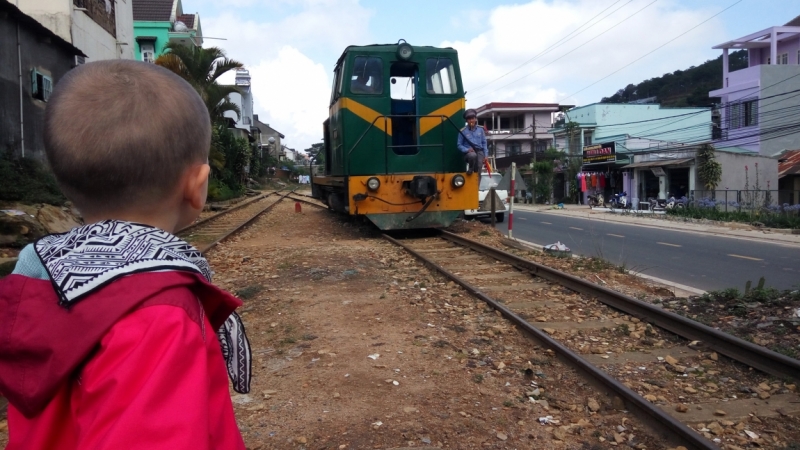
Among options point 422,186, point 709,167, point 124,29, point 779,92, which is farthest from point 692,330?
point 779,92

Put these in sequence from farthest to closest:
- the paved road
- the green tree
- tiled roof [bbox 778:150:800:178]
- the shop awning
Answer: the shop awning < the green tree < tiled roof [bbox 778:150:800:178] < the paved road

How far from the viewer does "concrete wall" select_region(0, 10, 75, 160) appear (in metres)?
12.0

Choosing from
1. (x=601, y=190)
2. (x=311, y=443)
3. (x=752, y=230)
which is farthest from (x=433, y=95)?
(x=601, y=190)

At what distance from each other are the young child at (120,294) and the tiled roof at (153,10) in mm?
39513

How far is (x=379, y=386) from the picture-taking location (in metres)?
4.03

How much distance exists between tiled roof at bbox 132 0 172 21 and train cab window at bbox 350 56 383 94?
29.9m

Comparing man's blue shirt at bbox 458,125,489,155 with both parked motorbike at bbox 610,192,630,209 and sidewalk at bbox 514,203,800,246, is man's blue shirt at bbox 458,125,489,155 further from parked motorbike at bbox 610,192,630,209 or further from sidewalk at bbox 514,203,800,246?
parked motorbike at bbox 610,192,630,209

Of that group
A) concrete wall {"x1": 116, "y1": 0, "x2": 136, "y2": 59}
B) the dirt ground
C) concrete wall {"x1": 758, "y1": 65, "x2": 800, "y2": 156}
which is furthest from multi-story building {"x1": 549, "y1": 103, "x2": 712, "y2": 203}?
the dirt ground

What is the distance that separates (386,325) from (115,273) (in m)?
4.48

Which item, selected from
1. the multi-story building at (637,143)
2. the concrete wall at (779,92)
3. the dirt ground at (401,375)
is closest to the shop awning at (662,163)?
the multi-story building at (637,143)

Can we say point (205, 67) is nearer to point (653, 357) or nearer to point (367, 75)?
point (367, 75)

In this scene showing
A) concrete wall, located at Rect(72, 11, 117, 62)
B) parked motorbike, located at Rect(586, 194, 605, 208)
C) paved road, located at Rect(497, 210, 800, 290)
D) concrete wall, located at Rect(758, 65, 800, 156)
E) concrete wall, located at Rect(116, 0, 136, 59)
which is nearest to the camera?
paved road, located at Rect(497, 210, 800, 290)

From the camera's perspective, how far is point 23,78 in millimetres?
12922

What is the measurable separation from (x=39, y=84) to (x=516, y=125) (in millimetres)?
51277
